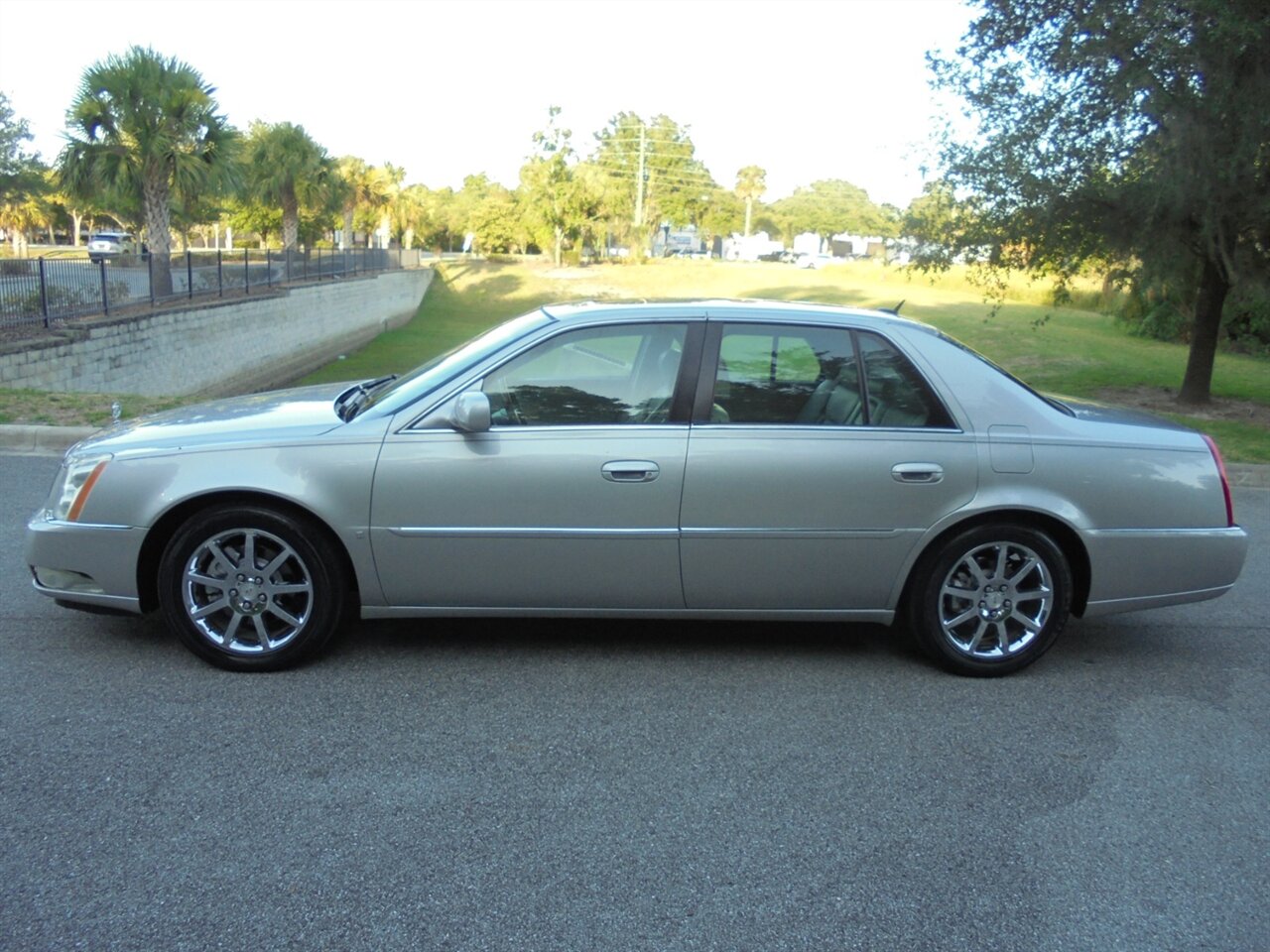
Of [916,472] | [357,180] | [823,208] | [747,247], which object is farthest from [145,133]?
[823,208]

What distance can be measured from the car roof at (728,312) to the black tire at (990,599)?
40.1 inches

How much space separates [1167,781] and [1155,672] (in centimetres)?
127

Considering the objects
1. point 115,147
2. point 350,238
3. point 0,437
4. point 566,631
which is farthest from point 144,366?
point 350,238

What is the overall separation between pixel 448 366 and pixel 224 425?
0.99 m

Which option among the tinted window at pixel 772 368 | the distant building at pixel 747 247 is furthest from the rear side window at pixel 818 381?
the distant building at pixel 747 247

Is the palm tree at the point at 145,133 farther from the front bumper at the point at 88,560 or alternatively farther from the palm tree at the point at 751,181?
the palm tree at the point at 751,181

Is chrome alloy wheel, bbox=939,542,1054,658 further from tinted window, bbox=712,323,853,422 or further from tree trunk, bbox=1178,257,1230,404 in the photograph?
tree trunk, bbox=1178,257,1230,404

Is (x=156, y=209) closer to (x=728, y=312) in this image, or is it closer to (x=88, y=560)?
(x=88, y=560)

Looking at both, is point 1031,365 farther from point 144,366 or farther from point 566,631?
point 566,631

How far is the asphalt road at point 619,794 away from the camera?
3.04m

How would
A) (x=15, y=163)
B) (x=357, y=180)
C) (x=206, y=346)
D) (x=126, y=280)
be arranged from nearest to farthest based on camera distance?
(x=126, y=280)
(x=206, y=346)
(x=15, y=163)
(x=357, y=180)

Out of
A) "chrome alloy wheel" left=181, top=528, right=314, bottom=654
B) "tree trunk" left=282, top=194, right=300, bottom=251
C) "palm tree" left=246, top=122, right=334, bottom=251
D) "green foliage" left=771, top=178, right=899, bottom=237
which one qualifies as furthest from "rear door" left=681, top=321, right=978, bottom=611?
"green foliage" left=771, top=178, right=899, bottom=237

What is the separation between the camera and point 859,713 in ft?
14.7

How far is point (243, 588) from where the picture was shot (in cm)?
461
